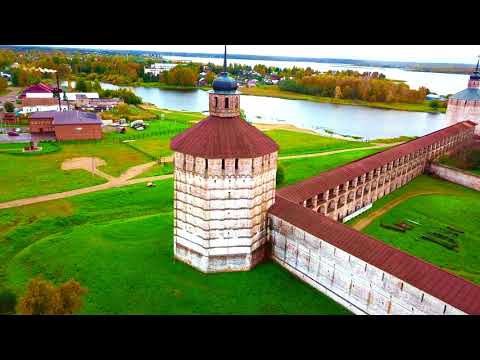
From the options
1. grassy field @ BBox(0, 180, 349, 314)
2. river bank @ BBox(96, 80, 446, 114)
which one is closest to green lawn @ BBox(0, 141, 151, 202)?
grassy field @ BBox(0, 180, 349, 314)

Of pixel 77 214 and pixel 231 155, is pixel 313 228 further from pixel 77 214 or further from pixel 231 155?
pixel 77 214

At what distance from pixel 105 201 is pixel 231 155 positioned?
1714cm

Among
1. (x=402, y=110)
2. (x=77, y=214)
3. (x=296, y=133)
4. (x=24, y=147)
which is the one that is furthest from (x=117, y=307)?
(x=402, y=110)

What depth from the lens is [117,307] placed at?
2064 centimetres

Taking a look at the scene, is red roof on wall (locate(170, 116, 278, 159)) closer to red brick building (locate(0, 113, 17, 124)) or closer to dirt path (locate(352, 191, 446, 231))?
dirt path (locate(352, 191, 446, 231))

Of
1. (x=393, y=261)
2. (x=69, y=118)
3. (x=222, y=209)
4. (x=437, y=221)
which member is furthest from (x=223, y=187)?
(x=69, y=118)

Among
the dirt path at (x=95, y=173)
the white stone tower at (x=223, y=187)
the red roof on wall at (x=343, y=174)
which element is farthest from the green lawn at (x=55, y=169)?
the red roof on wall at (x=343, y=174)

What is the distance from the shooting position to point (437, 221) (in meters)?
31.9

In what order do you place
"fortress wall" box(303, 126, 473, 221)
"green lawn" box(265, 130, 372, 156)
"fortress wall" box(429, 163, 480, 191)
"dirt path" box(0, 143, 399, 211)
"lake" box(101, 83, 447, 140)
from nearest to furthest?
1. "fortress wall" box(303, 126, 473, 221)
2. "dirt path" box(0, 143, 399, 211)
3. "fortress wall" box(429, 163, 480, 191)
4. "green lawn" box(265, 130, 372, 156)
5. "lake" box(101, 83, 447, 140)

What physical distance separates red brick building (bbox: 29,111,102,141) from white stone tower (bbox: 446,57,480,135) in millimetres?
48153

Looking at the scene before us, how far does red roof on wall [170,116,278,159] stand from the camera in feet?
71.1

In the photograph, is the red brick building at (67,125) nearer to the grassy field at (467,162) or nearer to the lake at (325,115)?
the lake at (325,115)

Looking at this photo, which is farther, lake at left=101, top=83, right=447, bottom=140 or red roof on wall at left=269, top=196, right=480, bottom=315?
lake at left=101, top=83, right=447, bottom=140

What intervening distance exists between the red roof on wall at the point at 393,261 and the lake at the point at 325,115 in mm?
48727
